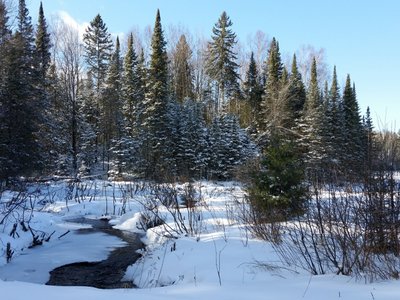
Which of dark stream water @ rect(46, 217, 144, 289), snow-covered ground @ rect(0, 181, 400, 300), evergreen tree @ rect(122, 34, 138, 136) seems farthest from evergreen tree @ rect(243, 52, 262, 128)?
dark stream water @ rect(46, 217, 144, 289)

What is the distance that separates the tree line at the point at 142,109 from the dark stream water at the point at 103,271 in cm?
238

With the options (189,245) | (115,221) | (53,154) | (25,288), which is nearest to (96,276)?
(189,245)

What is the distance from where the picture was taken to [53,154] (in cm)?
2794

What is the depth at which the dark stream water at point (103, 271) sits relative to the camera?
7.53 m

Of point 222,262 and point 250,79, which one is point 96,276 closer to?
point 222,262

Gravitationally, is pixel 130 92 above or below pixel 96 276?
above

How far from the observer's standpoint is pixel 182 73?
46.8 m

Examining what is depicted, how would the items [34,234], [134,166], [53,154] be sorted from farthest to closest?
[134,166] < [53,154] < [34,234]

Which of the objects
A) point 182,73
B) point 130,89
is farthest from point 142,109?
point 182,73

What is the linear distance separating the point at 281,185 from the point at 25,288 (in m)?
6.01

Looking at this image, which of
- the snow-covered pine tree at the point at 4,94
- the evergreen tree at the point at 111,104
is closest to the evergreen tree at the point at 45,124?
the snow-covered pine tree at the point at 4,94

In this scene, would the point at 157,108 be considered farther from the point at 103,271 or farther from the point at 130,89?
the point at 103,271

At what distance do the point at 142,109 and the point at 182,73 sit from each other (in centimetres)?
1313

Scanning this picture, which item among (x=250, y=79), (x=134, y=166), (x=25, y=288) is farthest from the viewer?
(x=250, y=79)
